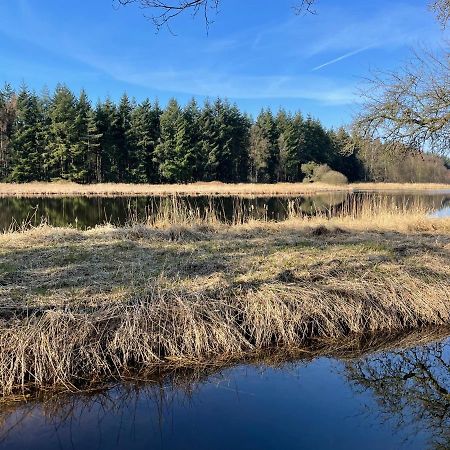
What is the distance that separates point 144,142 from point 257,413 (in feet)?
154

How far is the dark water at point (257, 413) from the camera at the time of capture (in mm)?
3463

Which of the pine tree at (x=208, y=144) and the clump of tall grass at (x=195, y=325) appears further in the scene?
the pine tree at (x=208, y=144)

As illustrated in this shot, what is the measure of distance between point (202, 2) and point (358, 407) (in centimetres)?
408

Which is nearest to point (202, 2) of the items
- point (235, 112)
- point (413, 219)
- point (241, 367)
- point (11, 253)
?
point (241, 367)

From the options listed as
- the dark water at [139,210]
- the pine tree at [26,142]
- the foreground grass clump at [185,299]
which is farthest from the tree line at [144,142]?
the foreground grass clump at [185,299]

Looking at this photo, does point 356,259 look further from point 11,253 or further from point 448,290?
point 11,253

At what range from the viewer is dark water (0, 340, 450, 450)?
3463 millimetres

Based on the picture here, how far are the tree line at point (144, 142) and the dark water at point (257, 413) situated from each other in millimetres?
40225

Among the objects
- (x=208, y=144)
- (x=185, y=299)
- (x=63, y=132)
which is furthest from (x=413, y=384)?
(x=208, y=144)

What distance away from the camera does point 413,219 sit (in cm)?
1300

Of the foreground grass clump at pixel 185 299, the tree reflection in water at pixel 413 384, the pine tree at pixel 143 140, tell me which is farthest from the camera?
the pine tree at pixel 143 140

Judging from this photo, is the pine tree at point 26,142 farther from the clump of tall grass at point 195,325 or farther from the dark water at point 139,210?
the clump of tall grass at point 195,325

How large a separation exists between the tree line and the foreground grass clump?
123 ft

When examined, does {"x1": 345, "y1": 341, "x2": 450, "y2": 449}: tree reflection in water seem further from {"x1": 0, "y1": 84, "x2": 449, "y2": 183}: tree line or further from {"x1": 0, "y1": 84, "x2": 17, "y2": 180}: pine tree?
{"x1": 0, "y1": 84, "x2": 17, "y2": 180}: pine tree
